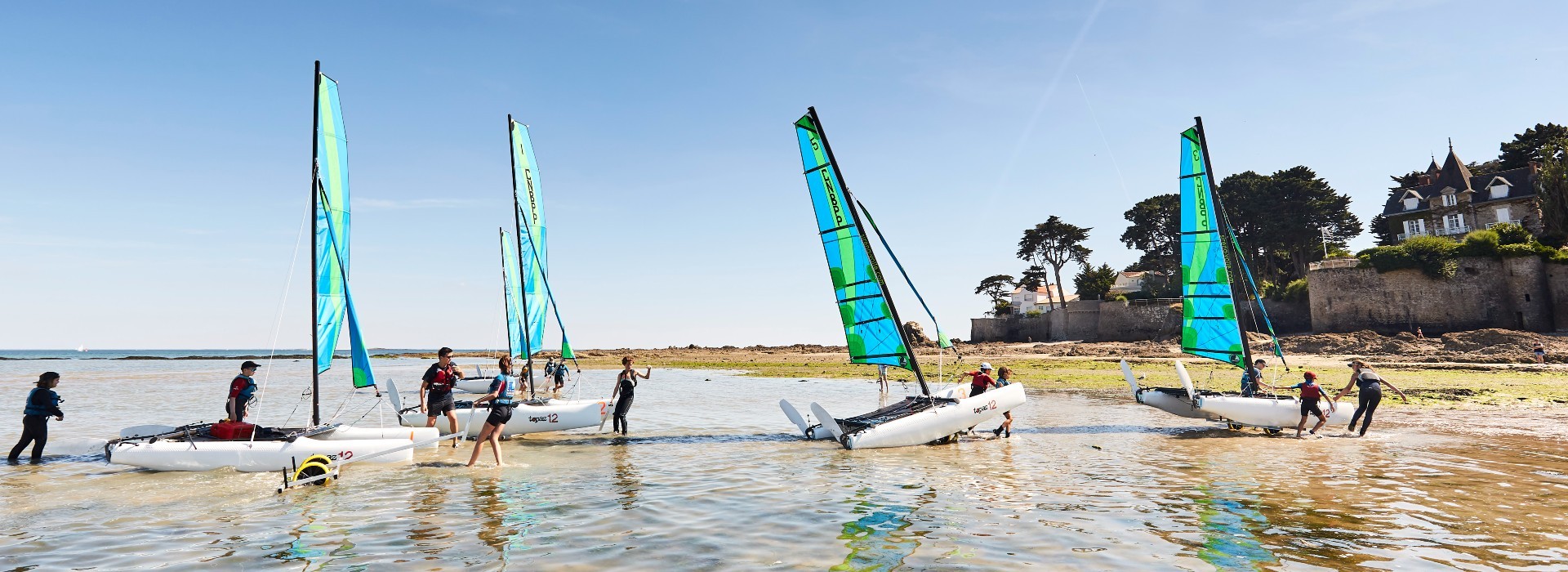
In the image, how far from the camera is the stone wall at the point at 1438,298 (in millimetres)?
41812

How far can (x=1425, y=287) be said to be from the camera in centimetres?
4481

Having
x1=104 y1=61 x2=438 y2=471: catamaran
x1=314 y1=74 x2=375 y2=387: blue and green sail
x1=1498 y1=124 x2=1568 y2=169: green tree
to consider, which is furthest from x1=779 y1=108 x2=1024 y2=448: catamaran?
x1=1498 y1=124 x2=1568 y2=169: green tree

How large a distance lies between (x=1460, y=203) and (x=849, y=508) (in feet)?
244

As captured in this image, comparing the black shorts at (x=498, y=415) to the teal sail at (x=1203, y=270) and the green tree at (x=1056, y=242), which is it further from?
the green tree at (x=1056, y=242)

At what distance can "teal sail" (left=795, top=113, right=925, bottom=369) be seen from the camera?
16.1 m

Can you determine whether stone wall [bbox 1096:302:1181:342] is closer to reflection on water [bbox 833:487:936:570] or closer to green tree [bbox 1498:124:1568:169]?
green tree [bbox 1498:124:1568:169]

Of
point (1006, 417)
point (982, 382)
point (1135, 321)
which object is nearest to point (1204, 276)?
point (1006, 417)

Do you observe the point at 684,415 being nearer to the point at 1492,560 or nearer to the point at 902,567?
the point at 902,567

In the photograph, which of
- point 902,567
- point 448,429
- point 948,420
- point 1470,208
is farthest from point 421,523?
point 1470,208

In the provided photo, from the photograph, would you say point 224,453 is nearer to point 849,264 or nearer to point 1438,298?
point 849,264

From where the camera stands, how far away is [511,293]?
29000 mm

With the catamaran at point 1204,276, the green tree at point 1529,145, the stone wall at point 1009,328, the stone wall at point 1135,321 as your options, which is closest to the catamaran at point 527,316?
the catamaran at point 1204,276

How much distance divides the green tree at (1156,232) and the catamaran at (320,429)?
7731 centimetres

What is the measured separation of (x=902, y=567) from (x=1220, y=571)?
2.79m
